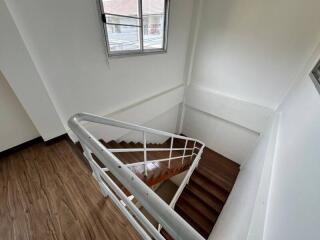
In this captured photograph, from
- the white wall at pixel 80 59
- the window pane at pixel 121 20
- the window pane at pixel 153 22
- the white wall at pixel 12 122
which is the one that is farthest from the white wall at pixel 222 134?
the white wall at pixel 12 122

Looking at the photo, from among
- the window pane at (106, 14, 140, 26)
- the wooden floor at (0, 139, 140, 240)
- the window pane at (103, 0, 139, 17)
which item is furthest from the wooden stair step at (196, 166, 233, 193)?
the window pane at (103, 0, 139, 17)

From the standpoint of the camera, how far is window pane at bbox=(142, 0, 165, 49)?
2.03 metres

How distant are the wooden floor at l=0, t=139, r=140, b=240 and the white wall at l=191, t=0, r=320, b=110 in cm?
305

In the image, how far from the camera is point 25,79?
1271 millimetres

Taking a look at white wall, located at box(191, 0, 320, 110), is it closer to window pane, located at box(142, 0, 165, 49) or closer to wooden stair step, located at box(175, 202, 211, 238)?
window pane, located at box(142, 0, 165, 49)

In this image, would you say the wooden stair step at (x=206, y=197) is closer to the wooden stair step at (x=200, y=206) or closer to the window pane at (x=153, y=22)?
the wooden stair step at (x=200, y=206)

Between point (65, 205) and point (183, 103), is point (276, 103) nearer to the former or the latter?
point (183, 103)

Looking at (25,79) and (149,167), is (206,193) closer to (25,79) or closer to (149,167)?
(149,167)

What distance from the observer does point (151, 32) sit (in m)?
2.24

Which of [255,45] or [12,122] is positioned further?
[255,45]

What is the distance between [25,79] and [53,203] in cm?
113

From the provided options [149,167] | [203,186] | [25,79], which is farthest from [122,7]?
[203,186]

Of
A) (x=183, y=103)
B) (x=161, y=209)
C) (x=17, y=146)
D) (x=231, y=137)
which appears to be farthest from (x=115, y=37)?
(x=231, y=137)

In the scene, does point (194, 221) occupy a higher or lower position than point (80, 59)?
lower
